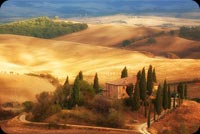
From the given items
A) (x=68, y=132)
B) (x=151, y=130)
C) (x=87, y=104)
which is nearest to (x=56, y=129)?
(x=68, y=132)

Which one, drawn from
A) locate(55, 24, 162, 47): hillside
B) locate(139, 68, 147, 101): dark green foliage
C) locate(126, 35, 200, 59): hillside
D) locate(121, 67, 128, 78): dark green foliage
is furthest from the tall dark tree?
locate(55, 24, 162, 47): hillside

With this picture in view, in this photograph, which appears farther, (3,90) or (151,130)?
(3,90)

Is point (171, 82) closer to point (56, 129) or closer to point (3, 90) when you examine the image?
point (56, 129)

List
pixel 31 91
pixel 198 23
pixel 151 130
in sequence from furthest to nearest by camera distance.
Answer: pixel 198 23, pixel 31 91, pixel 151 130

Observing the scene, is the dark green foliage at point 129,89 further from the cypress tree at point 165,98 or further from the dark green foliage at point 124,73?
the cypress tree at point 165,98

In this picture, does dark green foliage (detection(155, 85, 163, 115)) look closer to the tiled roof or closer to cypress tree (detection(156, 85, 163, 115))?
cypress tree (detection(156, 85, 163, 115))

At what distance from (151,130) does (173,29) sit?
9804mm

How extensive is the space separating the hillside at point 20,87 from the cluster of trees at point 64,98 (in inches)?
12.3

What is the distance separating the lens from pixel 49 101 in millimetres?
10734

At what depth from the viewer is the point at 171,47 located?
649 inches

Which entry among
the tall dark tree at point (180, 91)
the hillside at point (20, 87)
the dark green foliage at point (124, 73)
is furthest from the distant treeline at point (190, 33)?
the hillside at point (20, 87)

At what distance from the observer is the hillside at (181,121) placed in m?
9.98

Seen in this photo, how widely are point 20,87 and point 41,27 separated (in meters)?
8.45

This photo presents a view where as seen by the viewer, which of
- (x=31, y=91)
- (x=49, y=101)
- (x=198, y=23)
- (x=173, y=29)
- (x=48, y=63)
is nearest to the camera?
(x=49, y=101)
